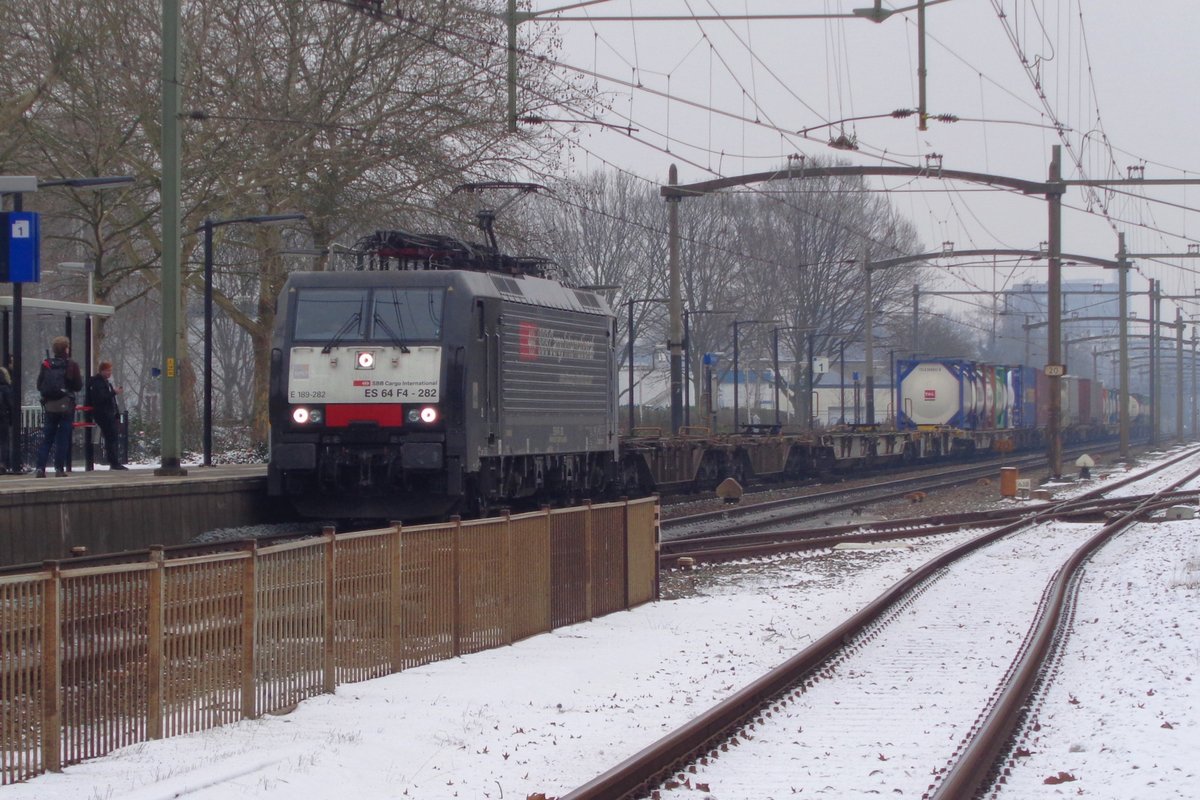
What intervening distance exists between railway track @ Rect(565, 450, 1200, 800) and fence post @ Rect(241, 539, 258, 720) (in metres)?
2.34

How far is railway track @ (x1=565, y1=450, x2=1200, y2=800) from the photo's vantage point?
6926 mm

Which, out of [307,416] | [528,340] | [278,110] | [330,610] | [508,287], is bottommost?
[330,610]

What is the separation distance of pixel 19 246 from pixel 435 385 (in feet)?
17.4

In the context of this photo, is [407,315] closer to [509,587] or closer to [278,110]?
[509,587]

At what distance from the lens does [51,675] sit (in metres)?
6.79

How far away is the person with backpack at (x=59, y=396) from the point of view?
1716 cm

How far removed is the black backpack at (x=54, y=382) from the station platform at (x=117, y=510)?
978 mm

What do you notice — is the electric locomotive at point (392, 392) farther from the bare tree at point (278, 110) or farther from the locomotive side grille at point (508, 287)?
the bare tree at point (278, 110)

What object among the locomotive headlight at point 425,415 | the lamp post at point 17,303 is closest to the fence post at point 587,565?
the locomotive headlight at point 425,415

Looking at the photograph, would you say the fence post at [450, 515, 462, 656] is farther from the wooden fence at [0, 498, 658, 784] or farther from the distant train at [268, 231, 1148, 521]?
→ the distant train at [268, 231, 1148, 521]

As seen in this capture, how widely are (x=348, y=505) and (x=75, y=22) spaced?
1396cm

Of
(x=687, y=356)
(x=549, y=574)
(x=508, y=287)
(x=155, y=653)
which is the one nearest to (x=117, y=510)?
(x=508, y=287)

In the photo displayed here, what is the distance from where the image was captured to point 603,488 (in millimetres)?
22203

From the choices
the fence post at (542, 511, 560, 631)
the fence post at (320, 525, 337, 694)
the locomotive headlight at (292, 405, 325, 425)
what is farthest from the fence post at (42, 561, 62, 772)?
the locomotive headlight at (292, 405, 325, 425)
